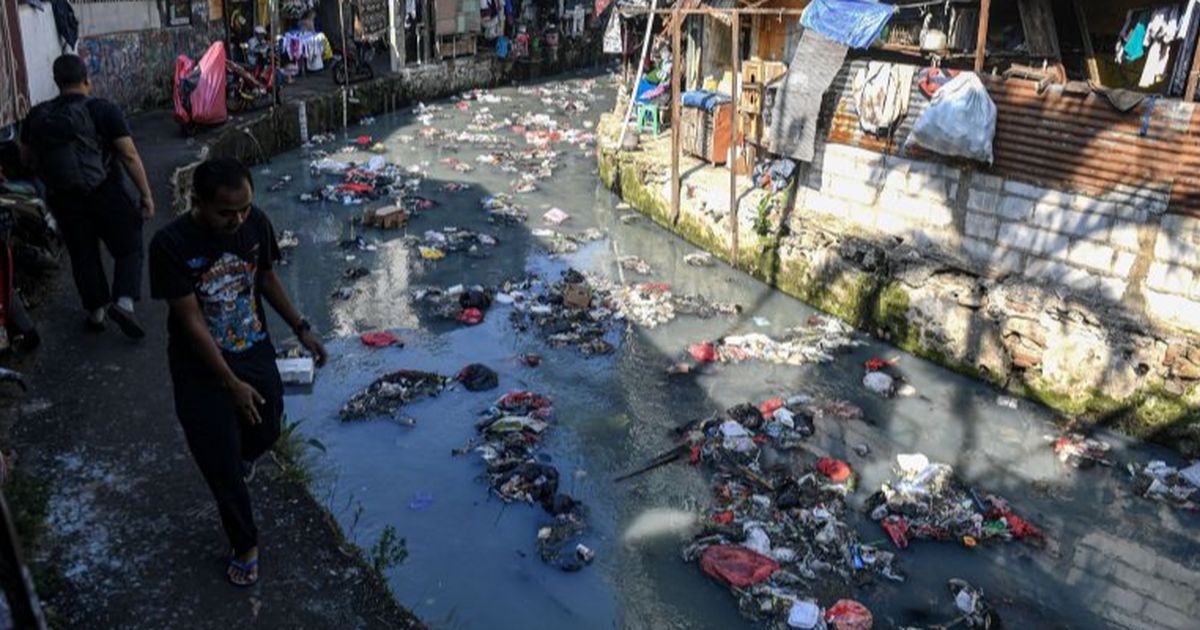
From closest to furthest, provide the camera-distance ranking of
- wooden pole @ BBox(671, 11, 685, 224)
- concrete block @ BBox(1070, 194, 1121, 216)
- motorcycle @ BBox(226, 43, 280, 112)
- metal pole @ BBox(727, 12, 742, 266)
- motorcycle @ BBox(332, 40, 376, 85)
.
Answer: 1. concrete block @ BBox(1070, 194, 1121, 216)
2. metal pole @ BBox(727, 12, 742, 266)
3. wooden pole @ BBox(671, 11, 685, 224)
4. motorcycle @ BBox(226, 43, 280, 112)
5. motorcycle @ BBox(332, 40, 376, 85)

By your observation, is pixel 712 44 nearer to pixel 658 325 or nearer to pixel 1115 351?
pixel 658 325

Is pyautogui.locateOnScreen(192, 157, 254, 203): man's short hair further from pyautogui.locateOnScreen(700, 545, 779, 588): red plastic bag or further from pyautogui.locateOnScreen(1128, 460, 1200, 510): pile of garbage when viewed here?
pyautogui.locateOnScreen(1128, 460, 1200, 510): pile of garbage

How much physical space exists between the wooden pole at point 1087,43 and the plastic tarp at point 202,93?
10040 mm

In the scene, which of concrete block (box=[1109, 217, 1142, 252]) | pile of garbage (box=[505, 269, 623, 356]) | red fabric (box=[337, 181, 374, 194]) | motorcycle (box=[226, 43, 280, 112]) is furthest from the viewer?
motorcycle (box=[226, 43, 280, 112])

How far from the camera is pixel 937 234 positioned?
24.7ft

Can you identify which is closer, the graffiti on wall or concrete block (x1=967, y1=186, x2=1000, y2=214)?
concrete block (x1=967, y1=186, x2=1000, y2=214)

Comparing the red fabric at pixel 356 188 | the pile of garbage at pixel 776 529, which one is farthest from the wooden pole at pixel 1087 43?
the red fabric at pixel 356 188

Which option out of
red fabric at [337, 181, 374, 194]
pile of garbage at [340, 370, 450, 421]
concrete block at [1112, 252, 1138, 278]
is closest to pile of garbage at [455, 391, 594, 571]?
pile of garbage at [340, 370, 450, 421]

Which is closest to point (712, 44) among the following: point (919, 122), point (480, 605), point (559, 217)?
point (559, 217)

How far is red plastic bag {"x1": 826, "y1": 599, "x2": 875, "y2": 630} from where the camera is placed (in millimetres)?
4141

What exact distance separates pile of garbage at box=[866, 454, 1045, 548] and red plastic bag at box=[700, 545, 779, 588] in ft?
2.83

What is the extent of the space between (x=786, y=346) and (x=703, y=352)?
724 mm

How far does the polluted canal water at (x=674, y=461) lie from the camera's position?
4.46m

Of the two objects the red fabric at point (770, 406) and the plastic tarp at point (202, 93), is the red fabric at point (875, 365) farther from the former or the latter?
the plastic tarp at point (202, 93)
